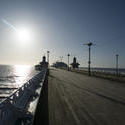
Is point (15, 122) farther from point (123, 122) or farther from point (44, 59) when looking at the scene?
point (44, 59)

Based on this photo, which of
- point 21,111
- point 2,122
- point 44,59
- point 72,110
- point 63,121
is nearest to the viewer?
point 2,122

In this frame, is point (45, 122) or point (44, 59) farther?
point (44, 59)

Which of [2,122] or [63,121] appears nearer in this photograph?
[2,122]

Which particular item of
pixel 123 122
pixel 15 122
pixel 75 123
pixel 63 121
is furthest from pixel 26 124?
pixel 123 122

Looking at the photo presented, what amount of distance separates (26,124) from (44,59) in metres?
118

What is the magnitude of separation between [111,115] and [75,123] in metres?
2.23

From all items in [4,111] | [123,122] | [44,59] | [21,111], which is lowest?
[123,122]

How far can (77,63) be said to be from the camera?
128 m

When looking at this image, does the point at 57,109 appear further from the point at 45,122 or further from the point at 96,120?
the point at 96,120

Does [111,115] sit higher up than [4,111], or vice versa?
[4,111]

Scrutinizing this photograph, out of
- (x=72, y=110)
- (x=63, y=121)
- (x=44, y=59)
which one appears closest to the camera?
(x=63, y=121)

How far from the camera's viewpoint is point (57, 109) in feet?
24.3

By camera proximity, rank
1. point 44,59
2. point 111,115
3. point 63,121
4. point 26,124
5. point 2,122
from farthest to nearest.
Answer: point 44,59
point 111,115
point 63,121
point 26,124
point 2,122

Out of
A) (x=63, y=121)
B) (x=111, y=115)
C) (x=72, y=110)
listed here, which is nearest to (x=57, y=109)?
(x=72, y=110)
